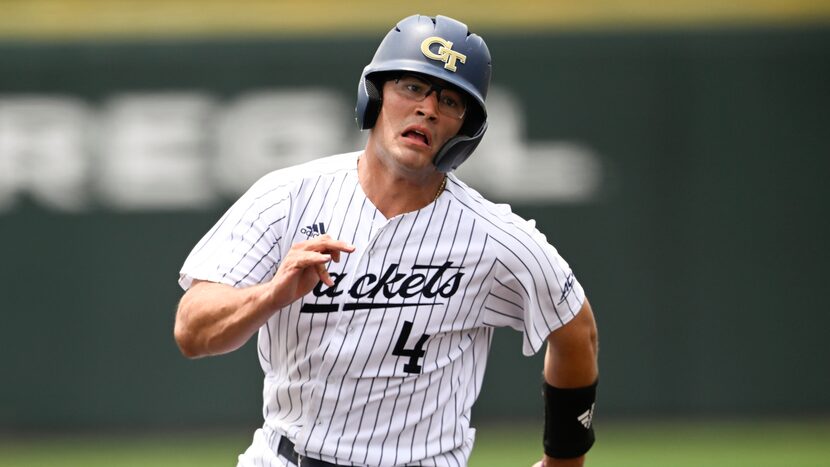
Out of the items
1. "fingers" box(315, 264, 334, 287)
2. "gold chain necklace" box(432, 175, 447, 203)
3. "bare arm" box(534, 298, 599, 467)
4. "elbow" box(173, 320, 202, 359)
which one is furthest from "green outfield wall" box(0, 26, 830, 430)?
"fingers" box(315, 264, 334, 287)

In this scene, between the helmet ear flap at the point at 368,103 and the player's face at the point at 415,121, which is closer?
the player's face at the point at 415,121

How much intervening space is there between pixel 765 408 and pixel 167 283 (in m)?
A: 4.14

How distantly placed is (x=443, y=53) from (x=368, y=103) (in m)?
0.27

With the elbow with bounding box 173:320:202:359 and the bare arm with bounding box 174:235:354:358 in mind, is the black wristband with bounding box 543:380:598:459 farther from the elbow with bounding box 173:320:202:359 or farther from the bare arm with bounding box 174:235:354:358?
the elbow with bounding box 173:320:202:359

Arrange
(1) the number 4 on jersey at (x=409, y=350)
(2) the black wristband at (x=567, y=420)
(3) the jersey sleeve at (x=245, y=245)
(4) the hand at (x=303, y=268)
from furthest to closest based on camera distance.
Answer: (2) the black wristband at (x=567, y=420) → (1) the number 4 on jersey at (x=409, y=350) → (3) the jersey sleeve at (x=245, y=245) → (4) the hand at (x=303, y=268)

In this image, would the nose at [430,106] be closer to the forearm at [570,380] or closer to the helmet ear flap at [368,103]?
the helmet ear flap at [368,103]

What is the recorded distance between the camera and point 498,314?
3.85 metres

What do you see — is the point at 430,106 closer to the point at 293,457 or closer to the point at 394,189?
the point at 394,189

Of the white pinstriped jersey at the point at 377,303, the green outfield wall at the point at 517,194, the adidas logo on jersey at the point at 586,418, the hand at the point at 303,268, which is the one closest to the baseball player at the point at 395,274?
the white pinstriped jersey at the point at 377,303

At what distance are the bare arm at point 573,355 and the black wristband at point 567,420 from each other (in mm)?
24

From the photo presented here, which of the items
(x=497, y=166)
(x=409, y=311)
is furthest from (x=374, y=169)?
(x=497, y=166)

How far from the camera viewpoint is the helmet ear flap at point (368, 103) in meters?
3.85

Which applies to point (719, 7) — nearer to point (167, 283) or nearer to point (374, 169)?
point (167, 283)

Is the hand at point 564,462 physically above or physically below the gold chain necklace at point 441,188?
below
